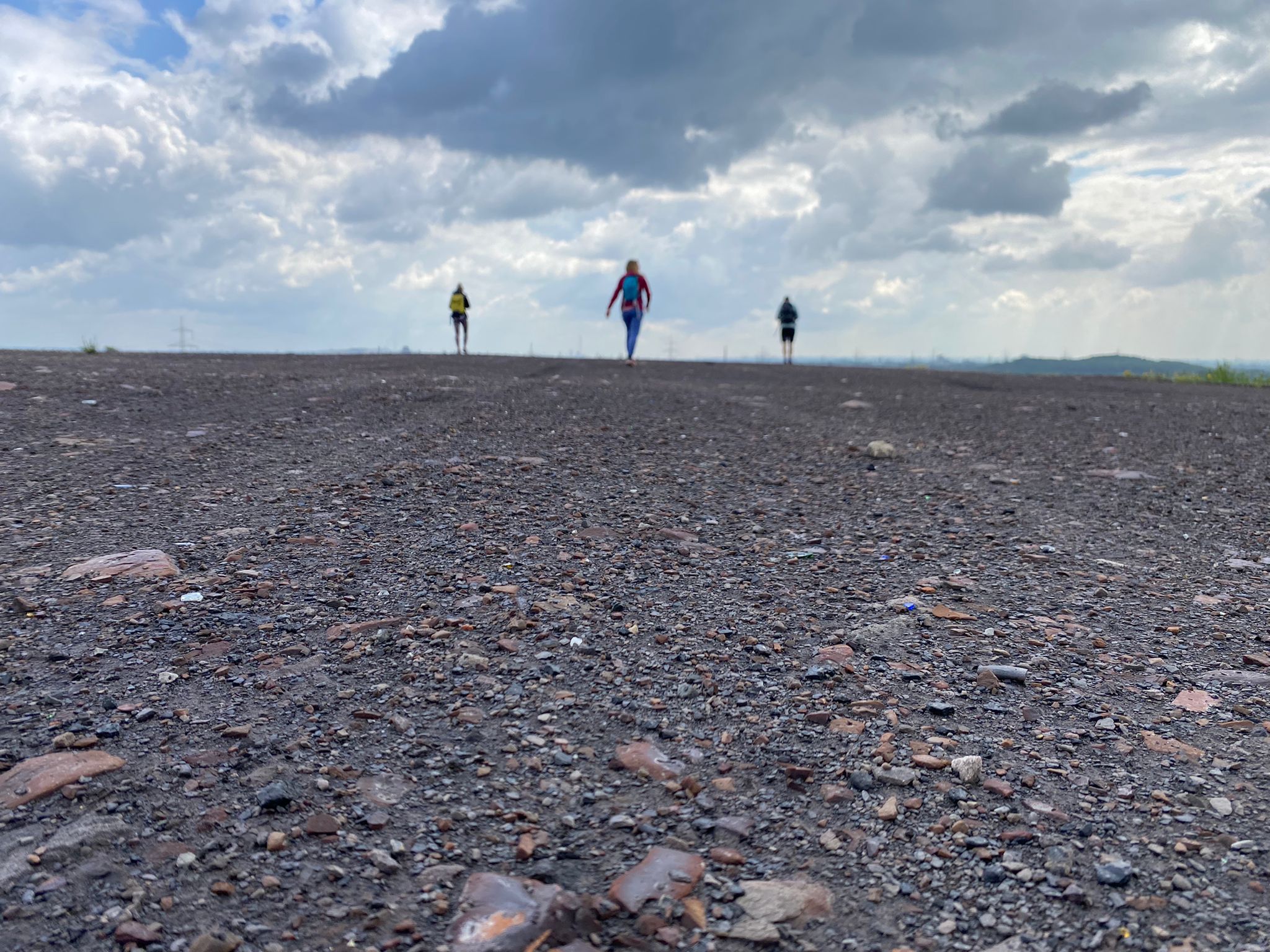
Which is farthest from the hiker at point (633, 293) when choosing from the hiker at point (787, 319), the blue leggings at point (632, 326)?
the hiker at point (787, 319)

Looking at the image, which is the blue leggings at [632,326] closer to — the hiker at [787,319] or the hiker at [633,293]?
the hiker at [633,293]

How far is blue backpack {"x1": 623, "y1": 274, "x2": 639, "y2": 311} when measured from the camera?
1593 centimetres

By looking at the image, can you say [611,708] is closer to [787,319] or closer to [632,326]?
[632,326]

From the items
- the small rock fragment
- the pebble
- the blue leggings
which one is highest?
the blue leggings

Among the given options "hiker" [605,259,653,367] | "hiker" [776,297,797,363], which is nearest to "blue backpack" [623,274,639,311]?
"hiker" [605,259,653,367]

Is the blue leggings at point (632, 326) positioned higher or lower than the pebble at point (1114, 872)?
higher

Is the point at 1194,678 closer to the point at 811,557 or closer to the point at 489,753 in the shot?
the point at 811,557

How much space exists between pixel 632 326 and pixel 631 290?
29.6 inches

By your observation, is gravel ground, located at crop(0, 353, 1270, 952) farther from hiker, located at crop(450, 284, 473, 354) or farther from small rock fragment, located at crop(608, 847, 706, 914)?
hiker, located at crop(450, 284, 473, 354)

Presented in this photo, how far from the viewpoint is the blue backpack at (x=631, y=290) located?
15.9 m

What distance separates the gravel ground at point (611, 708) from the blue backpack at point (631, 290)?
9.55 meters

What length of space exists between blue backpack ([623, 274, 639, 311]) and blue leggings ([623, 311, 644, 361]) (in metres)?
0.20

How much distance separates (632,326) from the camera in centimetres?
1642

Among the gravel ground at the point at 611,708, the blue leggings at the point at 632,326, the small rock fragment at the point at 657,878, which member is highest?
the blue leggings at the point at 632,326
